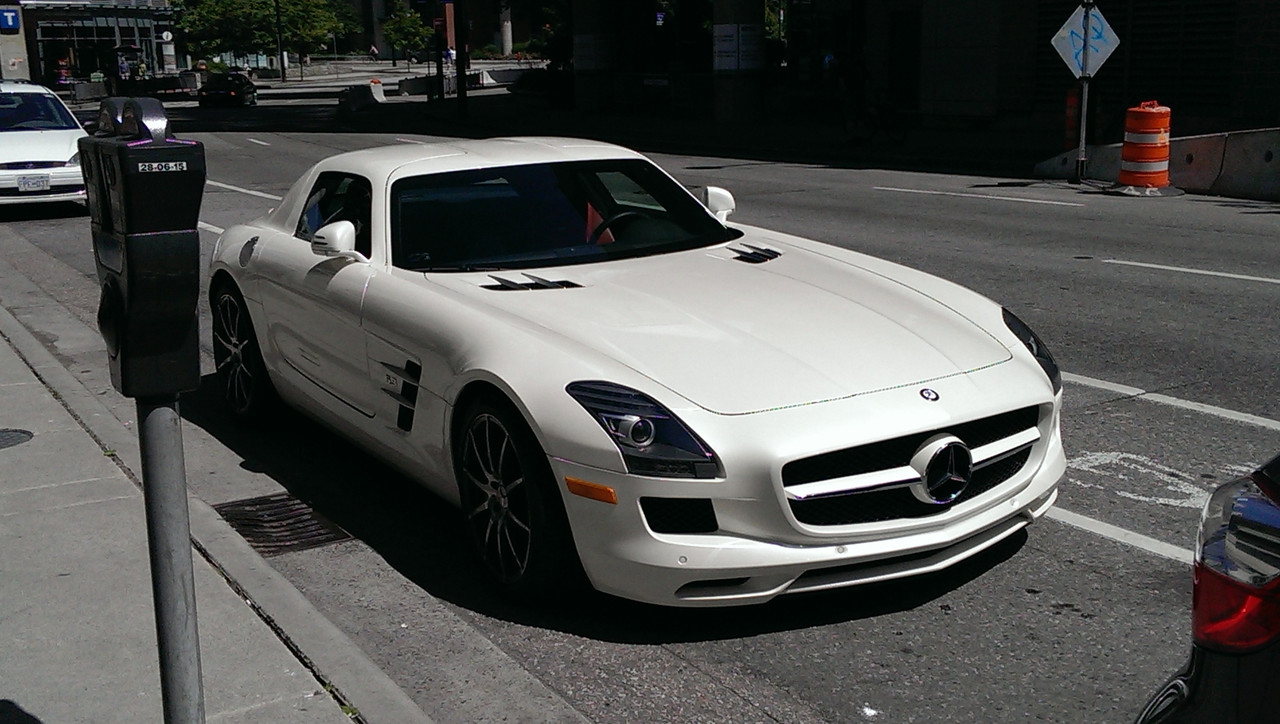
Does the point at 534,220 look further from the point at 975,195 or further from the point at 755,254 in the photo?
the point at 975,195

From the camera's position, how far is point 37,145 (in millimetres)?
16797

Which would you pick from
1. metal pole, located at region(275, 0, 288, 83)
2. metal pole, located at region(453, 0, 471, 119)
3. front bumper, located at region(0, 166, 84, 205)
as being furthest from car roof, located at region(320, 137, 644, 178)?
metal pole, located at region(275, 0, 288, 83)

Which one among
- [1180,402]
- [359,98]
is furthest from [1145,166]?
[359,98]

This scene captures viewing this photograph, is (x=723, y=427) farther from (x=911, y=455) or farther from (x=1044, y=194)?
(x=1044, y=194)

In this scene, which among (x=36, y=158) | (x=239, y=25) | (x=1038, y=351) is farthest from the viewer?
(x=239, y=25)

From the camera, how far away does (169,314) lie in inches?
121

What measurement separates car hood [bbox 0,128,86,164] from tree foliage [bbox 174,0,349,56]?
228 ft

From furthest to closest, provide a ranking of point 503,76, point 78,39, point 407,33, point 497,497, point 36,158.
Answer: point 407,33 < point 78,39 < point 503,76 < point 36,158 < point 497,497

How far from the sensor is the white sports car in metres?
4.28

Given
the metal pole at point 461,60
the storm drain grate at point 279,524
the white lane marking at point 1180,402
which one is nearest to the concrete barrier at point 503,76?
the metal pole at point 461,60

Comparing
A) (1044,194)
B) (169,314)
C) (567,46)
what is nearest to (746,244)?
(169,314)

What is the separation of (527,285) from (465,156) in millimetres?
1164

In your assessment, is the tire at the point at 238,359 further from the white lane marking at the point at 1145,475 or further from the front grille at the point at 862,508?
the white lane marking at the point at 1145,475

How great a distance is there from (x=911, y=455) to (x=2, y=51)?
251 ft
